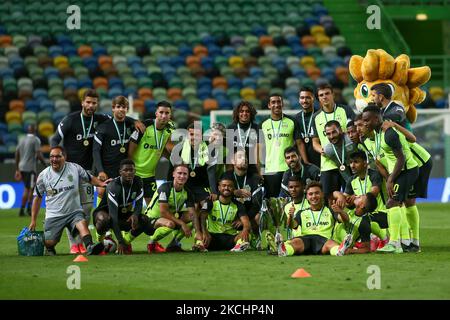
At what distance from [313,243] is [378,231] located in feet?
3.09

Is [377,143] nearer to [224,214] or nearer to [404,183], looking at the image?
[404,183]

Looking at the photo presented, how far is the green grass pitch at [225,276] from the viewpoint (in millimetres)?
8258

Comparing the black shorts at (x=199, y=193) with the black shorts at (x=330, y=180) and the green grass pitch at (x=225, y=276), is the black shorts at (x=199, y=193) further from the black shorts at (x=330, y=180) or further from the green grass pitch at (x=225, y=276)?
the black shorts at (x=330, y=180)

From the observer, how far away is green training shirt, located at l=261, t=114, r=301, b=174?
13.1 metres

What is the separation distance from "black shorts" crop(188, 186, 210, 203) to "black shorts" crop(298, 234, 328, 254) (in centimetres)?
180

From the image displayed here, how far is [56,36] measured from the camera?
29.5 metres

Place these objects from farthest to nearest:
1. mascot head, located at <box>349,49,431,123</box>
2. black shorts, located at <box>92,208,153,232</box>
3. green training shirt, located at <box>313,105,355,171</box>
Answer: mascot head, located at <box>349,49,431,123</box>, green training shirt, located at <box>313,105,355,171</box>, black shorts, located at <box>92,208,153,232</box>

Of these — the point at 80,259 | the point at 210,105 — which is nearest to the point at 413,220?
the point at 80,259

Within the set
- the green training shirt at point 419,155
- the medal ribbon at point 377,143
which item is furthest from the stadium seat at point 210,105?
the medal ribbon at point 377,143

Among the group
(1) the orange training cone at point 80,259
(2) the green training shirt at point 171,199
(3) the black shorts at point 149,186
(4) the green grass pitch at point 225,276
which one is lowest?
(4) the green grass pitch at point 225,276

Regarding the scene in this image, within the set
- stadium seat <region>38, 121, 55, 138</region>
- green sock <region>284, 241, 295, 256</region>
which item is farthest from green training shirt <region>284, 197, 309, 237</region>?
stadium seat <region>38, 121, 55, 138</region>

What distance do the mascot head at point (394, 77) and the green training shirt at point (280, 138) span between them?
1.08 metres

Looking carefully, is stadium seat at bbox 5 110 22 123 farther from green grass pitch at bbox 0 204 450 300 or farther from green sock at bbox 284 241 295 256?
green sock at bbox 284 241 295 256

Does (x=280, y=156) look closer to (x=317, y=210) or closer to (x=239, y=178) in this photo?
(x=239, y=178)
